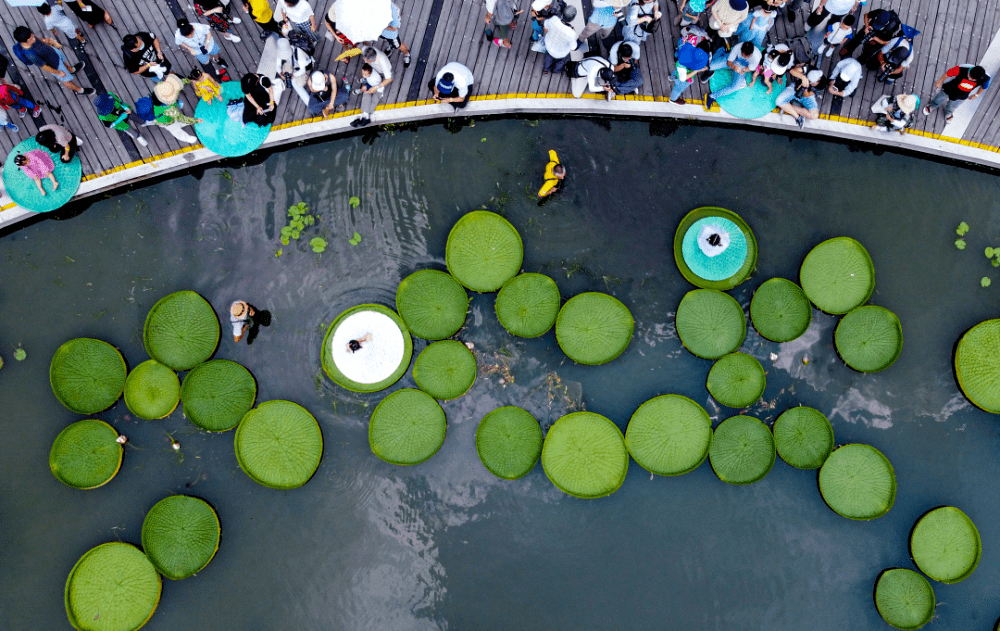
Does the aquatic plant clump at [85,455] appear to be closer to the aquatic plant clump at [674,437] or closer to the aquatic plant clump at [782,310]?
the aquatic plant clump at [674,437]

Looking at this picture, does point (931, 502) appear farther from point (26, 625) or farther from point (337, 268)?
point (26, 625)

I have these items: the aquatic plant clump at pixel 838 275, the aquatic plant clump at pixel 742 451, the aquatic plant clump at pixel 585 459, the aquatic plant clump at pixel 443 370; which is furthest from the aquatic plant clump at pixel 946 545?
the aquatic plant clump at pixel 443 370

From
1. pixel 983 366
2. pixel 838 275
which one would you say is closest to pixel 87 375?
pixel 838 275

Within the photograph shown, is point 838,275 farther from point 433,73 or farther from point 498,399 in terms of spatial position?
point 433,73

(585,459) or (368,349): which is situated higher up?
(368,349)

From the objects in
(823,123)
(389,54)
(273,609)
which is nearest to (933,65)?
(823,123)

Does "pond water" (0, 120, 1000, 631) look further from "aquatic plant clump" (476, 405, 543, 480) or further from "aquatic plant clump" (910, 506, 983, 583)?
"aquatic plant clump" (476, 405, 543, 480)
